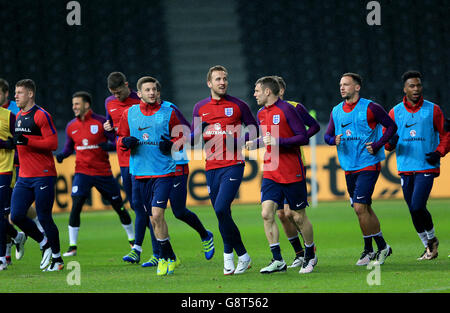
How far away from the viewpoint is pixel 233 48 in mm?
28016

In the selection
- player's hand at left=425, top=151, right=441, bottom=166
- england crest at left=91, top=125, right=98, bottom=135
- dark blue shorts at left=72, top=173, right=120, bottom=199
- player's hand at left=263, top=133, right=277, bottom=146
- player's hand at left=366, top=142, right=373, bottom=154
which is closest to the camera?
player's hand at left=263, top=133, right=277, bottom=146

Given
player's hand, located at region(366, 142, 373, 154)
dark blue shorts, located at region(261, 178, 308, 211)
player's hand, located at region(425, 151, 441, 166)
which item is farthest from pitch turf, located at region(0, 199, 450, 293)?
player's hand, located at region(366, 142, 373, 154)

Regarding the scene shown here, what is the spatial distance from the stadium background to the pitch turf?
34.9 ft

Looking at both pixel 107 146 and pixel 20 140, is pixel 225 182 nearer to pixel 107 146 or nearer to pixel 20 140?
pixel 20 140

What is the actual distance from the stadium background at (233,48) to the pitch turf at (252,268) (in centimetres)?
1063

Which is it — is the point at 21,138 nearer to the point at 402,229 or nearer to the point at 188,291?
the point at 188,291

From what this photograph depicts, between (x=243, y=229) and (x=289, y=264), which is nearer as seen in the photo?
(x=289, y=264)

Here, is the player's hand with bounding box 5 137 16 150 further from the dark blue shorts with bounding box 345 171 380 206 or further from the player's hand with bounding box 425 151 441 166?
the player's hand with bounding box 425 151 441 166

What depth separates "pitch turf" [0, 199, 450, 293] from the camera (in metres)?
7.55

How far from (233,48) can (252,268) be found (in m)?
19.4

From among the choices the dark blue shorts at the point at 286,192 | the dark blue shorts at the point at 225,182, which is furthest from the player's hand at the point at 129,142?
the dark blue shorts at the point at 286,192

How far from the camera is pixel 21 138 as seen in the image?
372 inches

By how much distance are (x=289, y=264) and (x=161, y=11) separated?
65.4 ft
